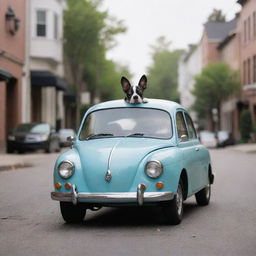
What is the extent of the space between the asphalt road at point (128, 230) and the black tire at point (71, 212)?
0.40 feet

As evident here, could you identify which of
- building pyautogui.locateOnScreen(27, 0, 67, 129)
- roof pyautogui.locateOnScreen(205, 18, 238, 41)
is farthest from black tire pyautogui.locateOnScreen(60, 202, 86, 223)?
roof pyautogui.locateOnScreen(205, 18, 238, 41)

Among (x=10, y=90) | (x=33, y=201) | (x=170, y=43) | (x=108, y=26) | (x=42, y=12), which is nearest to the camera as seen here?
(x=33, y=201)

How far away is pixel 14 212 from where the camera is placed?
416 inches

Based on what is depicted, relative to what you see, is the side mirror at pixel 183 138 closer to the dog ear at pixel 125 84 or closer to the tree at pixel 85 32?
the dog ear at pixel 125 84

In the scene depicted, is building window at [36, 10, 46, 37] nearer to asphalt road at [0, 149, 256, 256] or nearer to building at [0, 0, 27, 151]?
building at [0, 0, 27, 151]

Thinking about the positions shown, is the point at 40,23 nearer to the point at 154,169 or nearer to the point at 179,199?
the point at 179,199

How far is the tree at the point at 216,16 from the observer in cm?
9406

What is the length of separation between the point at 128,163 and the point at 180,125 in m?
1.81

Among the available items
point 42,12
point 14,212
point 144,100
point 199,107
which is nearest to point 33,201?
point 14,212

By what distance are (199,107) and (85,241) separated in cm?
6115

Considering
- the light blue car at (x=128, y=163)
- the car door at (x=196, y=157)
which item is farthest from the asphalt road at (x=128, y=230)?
the car door at (x=196, y=157)

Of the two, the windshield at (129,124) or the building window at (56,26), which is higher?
the building window at (56,26)

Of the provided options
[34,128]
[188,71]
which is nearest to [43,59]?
[34,128]

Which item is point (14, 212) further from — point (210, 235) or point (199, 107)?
point (199, 107)
